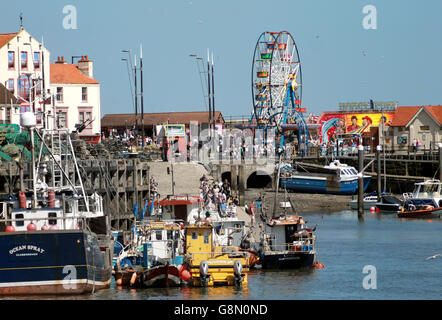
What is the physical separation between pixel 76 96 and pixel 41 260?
181ft

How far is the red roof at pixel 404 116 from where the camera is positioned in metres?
110

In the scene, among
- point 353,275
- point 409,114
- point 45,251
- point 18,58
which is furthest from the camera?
point 409,114

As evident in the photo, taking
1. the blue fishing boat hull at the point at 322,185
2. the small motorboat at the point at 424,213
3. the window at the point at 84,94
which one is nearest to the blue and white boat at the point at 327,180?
the blue fishing boat hull at the point at 322,185

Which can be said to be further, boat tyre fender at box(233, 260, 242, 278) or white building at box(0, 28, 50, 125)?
white building at box(0, 28, 50, 125)

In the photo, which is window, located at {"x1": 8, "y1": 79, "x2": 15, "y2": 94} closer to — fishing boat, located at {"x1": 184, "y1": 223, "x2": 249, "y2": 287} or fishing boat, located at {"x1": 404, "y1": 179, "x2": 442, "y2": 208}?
fishing boat, located at {"x1": 404, "y1": 179, "x2": 442, "y2": 208}

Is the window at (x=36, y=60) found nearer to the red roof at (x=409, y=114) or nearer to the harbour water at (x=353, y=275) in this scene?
the harbour water at (x=353, y=275)

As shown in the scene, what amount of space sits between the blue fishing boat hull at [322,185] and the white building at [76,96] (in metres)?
17.2

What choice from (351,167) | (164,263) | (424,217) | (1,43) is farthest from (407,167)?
(164,263)

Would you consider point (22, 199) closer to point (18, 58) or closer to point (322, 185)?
point (18, 58)

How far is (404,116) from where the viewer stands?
112 meters

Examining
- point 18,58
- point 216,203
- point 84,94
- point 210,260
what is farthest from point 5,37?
point 210,260

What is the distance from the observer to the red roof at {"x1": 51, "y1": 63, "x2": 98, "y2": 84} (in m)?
85.6

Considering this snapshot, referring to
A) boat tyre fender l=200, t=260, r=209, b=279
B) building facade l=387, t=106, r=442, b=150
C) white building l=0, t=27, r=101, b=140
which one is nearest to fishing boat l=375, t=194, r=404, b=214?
white building l=0, t=27, r=101, b=140
